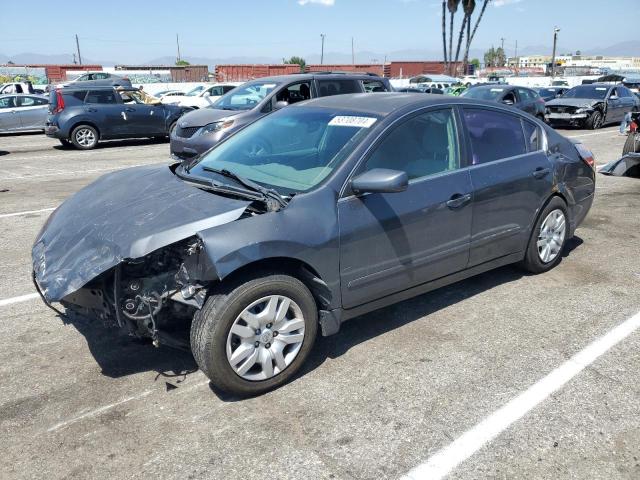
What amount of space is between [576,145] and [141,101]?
13.2m

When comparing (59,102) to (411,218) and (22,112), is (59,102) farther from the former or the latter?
(411,218)

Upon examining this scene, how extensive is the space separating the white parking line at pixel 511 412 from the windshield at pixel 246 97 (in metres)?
7.92

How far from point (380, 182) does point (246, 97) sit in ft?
26.7

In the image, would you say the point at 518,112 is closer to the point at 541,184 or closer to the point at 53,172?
the point at 541,184

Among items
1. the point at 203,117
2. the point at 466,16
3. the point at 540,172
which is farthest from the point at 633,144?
the point at 466,16

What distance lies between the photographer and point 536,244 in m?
4.95

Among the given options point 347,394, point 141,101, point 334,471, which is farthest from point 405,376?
point 141,101

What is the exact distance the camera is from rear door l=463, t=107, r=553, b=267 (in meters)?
4.32

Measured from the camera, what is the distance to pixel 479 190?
13.9 ft

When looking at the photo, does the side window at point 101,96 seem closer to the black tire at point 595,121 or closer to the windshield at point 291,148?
the windshield at point 291,148

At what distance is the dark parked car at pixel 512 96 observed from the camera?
17000mm

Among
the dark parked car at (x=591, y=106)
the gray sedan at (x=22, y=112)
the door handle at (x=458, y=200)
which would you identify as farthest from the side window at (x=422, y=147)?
the gray sedan at (x=22, y=112)

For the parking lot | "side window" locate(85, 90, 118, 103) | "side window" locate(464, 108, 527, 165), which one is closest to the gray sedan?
"side window" locate(85, 90, 118, 103)

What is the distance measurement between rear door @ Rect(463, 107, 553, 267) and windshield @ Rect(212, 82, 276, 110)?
21.4 ft
